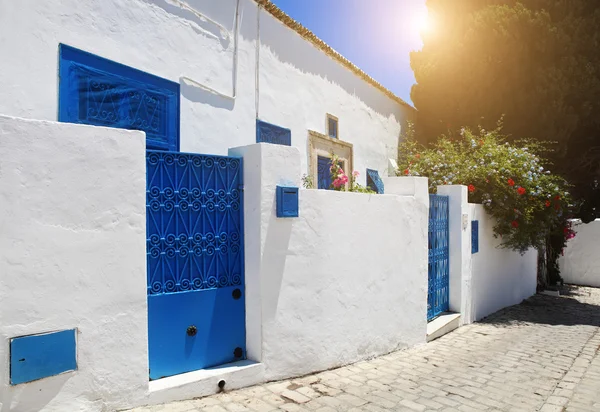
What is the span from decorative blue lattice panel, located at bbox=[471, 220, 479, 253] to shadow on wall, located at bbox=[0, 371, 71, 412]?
6.35m

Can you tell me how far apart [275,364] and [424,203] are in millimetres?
3147

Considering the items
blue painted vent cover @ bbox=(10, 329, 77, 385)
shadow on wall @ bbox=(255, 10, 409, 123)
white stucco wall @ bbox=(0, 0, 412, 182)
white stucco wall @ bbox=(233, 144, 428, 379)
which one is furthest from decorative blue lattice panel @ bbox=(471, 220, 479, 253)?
blue painted vent cover @ bbox=(10, 329, 77, 385)

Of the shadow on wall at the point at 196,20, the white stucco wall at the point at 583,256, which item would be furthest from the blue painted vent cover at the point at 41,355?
the white stucco wall at the point at 583,256

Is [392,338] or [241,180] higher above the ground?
[241,180]

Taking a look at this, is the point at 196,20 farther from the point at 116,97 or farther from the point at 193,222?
the point at 193,222

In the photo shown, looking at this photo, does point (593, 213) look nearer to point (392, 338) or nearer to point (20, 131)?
point (392, 338)

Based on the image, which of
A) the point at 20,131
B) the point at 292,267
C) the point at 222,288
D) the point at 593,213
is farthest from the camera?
the point at 593,213

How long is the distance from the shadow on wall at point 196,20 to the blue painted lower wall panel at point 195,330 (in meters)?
3.56

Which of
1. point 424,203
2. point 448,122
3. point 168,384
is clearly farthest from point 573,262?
point 168,384

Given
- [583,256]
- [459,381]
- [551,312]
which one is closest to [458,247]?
[459,381]

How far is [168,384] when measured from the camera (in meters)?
3.32

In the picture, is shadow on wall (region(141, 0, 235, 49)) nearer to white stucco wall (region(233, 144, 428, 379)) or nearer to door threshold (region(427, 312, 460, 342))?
white stucco wall (region(233, 144, 428, 379))

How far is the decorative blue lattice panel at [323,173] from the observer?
8.23m

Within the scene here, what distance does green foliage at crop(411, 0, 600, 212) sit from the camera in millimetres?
10109
